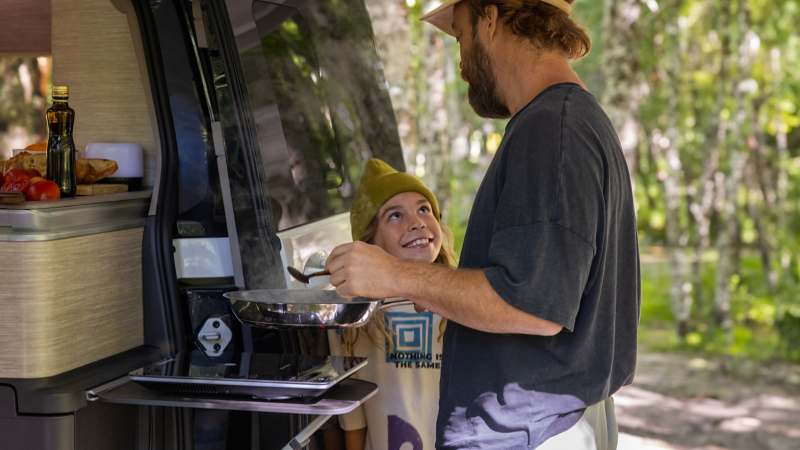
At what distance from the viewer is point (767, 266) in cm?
887

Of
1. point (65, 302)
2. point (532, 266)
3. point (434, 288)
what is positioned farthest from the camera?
point (65, 302)

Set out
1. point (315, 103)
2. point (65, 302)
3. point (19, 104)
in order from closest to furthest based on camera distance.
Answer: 1. point (65, 302)
2. point (315, 103)
3. point (19, 104)

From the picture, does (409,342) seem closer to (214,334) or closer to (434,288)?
(214,334)

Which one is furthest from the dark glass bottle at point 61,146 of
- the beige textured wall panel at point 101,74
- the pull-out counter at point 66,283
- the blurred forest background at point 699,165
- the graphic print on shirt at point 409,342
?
the blurred forest background at point 699,165

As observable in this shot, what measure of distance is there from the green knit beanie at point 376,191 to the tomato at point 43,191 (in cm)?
96

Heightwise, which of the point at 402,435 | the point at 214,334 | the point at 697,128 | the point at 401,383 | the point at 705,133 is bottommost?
the point at 402,435

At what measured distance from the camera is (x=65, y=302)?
5.72 ft

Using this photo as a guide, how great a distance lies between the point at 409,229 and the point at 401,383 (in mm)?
522

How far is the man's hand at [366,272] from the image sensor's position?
1.49m

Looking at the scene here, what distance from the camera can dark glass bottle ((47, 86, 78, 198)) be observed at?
6.22ft

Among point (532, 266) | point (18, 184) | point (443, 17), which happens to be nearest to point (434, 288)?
point (532, 266)

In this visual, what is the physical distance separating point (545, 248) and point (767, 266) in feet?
28.6

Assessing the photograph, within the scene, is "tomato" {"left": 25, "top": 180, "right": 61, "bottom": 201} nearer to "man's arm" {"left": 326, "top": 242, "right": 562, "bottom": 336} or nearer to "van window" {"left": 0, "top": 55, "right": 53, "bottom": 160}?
"man's arm" {"left": 326, "top": 242, "right": 562, "bottom": 336}

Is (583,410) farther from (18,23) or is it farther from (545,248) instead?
A: (18,23)
